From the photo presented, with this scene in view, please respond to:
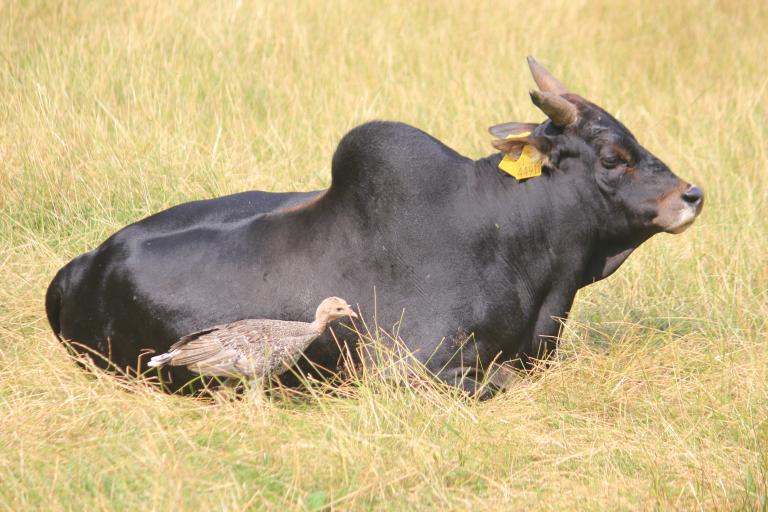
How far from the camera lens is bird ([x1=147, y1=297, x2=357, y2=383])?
4.76 meters

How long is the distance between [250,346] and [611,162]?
1.75 metres

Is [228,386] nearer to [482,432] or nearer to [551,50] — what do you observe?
[482,432]

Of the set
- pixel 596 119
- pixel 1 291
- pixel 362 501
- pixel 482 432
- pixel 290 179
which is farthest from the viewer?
pixel 290 179

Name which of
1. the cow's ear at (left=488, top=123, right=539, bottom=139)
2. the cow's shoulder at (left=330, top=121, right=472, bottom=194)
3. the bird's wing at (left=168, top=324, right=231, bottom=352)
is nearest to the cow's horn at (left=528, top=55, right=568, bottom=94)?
the cow's ear at (left=488, top=123, right=539, bottom=139)

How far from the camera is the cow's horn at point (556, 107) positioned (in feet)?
16.7

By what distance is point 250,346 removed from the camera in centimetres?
475

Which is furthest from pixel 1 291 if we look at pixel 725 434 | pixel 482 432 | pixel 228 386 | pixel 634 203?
pixel 725 434

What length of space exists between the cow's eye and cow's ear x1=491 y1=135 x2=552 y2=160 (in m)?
0.24

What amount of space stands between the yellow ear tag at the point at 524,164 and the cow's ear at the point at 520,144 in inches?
0.6

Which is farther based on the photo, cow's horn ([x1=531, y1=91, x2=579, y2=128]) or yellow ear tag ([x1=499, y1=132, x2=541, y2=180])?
yellow ear tag ([x1=499, y1=132, x2=541, y2=180])

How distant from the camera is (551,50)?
975 cm

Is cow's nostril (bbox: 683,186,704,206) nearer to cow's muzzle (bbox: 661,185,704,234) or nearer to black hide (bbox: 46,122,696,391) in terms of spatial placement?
cow's muzzle (bbox: 661,185,704,234)

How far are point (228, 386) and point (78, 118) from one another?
11.1 feet

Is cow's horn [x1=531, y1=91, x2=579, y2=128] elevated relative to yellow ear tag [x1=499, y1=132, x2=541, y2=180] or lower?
elevated
